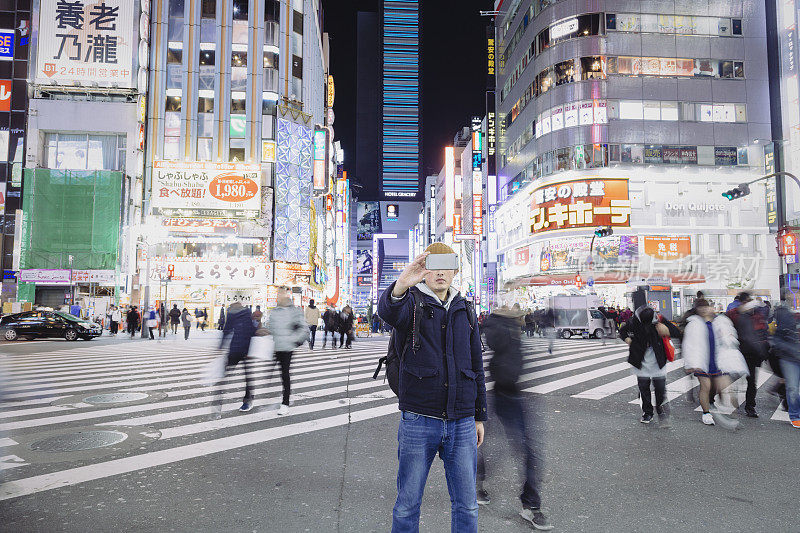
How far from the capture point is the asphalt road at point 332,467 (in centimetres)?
391

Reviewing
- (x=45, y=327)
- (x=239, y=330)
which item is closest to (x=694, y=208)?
(x=239, y=330)

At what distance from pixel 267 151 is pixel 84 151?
45.9 feet

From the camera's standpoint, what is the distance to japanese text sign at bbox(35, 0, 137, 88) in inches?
1459

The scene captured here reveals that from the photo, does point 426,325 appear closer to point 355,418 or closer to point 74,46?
point 355,418

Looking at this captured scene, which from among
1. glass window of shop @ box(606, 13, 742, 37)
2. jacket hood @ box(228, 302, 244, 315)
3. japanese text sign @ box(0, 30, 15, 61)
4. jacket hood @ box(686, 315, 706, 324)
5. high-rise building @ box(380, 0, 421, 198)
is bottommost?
jacket hood @ box(686, 315, 706, 324)

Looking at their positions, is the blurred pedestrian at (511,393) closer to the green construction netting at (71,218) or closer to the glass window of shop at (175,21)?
the green construction netting at (71,218)

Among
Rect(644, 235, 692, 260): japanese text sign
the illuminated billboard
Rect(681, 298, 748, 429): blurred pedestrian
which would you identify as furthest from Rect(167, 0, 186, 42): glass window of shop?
Rect(681, 298, 748, 429): blurred pedestrian

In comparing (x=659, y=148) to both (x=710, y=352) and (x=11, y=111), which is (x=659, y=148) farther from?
(x=11, y=111)

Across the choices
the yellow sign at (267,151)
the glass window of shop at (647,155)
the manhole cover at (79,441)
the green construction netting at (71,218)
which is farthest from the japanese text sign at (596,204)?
the manhole cover at (79,441)

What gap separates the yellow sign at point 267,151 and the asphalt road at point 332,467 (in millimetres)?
33774

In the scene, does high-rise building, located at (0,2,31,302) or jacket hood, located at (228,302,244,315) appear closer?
jacket hood, located at (228,302,244,315)

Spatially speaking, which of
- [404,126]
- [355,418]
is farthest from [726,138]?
[404,126]

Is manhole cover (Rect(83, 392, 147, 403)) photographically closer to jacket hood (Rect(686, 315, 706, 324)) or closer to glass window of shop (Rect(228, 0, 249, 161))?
jacket hood (Rect(686, 315, 706, 324))

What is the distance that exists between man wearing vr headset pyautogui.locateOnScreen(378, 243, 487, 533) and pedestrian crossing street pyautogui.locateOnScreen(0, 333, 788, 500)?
2085mm
